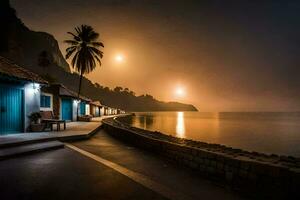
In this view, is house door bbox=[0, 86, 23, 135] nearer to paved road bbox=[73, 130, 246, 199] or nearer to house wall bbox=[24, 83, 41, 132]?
house wall bbox=[24, 83, 41, 132]

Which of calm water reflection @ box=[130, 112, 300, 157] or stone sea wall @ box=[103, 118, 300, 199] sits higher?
stone sea wall @ box=[103, 118, 300, 199]

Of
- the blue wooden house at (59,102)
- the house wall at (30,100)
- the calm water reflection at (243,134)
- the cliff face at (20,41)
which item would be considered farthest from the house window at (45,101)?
the cliff face at (20,41)

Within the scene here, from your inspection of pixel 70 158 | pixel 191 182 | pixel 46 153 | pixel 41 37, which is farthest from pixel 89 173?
pixel 41 37

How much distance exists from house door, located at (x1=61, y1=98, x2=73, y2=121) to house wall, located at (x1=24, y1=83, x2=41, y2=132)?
1220cm

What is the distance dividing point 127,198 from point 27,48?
12391 centimetres

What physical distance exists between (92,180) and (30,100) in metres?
9.71

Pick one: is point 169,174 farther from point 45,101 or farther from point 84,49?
point 84,49

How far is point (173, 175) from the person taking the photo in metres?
6.89

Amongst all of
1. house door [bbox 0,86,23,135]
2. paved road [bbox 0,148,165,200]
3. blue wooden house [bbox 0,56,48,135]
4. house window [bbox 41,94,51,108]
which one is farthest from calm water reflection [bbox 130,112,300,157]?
paved road [bbox 0,148,165,200]

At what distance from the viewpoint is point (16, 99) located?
12.6 m

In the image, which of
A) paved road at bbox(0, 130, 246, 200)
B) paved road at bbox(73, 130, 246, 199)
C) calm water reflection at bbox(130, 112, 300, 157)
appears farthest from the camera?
calm water reflection at bbox(130, 112, 300, 157)

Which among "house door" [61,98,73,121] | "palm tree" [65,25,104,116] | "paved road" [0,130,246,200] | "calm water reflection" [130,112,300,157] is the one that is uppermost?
"palm tree" [65,25,104,116]

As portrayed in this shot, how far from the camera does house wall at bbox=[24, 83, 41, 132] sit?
42.8ft

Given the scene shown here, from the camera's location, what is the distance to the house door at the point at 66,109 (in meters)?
25.9
